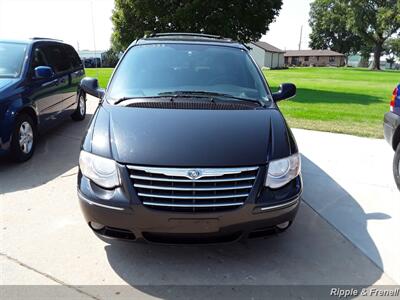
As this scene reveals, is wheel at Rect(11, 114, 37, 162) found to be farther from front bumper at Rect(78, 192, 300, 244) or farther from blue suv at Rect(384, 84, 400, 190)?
blue suv at Rect(384, 84, 400, 190)

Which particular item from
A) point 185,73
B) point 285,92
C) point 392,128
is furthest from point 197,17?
point 185,73

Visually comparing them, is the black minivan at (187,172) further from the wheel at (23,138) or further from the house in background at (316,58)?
the house in background at (316,58)

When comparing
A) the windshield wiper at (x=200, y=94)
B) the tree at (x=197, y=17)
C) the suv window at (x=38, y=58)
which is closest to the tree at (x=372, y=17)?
the tree at (x=197, y=17)

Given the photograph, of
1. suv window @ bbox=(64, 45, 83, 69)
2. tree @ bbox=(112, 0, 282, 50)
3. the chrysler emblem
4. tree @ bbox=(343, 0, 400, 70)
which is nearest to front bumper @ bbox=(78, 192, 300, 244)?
the chrysler emblem

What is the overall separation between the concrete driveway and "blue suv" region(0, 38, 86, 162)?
83cm

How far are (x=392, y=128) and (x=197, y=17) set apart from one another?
11665 mm

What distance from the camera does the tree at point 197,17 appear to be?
15.3m

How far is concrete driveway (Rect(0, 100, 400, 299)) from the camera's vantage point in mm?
2943

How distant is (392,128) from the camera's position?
5434mm

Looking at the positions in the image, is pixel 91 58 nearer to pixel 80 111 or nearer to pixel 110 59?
pixel 110 59

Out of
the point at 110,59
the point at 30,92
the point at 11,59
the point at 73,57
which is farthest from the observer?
the point at 110,59

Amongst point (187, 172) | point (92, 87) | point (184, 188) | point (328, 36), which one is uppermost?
point (92, 87)

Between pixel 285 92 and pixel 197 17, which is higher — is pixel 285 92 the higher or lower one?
the lower one

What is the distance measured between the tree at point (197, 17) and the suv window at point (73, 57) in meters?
7.40
